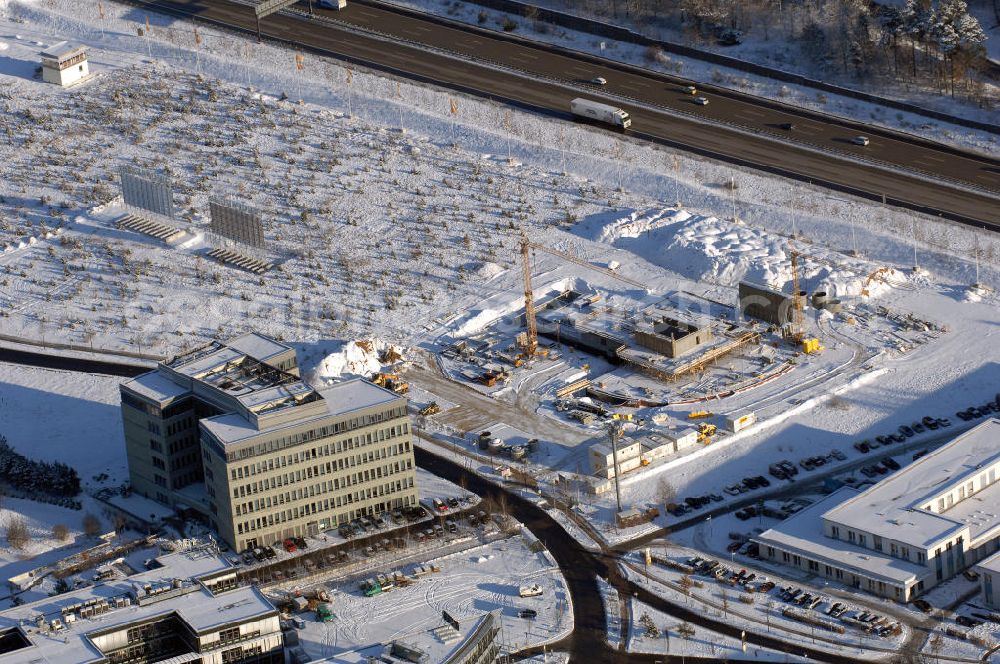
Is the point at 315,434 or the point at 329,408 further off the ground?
the point at 329,408

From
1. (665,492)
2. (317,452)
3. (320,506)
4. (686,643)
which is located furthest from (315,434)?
(686,643)

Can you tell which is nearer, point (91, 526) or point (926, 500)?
point (926, 500)

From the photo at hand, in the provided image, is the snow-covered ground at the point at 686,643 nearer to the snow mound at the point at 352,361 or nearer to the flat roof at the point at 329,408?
the flat roof at the point at 329,408

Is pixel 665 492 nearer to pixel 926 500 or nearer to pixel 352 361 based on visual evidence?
pixel 926 500

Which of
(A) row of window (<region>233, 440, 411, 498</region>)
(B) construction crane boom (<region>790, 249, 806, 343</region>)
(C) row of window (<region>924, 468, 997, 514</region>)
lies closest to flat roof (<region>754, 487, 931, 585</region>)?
(C) row of window (<region>924, 468, 997, 514</region>)

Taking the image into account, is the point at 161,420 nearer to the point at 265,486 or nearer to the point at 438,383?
the point at 265,486

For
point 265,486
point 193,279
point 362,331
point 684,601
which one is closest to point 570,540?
point 684,601

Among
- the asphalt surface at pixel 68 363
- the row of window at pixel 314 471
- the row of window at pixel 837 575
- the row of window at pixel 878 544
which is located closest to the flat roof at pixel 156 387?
the row of window at pixel 314 471

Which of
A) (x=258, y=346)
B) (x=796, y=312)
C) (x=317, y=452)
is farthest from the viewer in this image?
(x=796, y=312)
